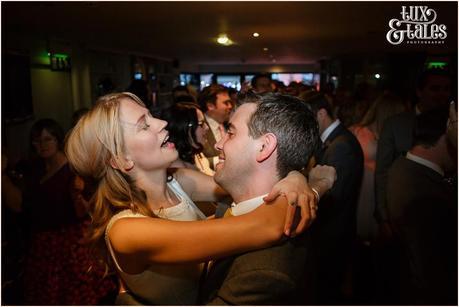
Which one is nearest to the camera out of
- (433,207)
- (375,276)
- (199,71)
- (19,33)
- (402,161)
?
(433,207)

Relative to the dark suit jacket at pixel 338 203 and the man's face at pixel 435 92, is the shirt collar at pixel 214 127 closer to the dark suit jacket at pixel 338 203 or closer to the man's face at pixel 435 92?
the dark suit jacket at pixel 338 203

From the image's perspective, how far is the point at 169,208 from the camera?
1.61 m

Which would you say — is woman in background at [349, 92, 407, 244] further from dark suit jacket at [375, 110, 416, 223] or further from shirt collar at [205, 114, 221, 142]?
shirt collar at [205, 114, 221, 142]

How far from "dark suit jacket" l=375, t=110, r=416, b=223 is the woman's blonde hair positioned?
6.59 ft

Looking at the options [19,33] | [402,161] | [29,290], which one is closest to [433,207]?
[402,161]

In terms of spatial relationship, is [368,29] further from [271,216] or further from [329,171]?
[271,216]

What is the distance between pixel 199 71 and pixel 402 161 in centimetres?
2029

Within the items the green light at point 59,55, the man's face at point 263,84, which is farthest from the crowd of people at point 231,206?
the green light at point 59,55

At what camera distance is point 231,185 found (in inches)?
54.1

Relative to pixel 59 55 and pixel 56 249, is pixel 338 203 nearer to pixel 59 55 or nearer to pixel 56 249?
pixel 56 249

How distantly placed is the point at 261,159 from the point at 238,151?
90 millimetres

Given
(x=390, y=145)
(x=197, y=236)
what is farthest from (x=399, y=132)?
(x=197, y=236)

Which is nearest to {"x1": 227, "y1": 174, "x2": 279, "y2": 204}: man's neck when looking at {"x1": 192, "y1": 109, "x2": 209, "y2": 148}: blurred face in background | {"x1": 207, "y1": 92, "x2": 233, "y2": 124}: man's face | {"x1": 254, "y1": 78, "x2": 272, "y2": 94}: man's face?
{"x1": 192, "y1": 109, "x2": 209, "y2": 148}: blurred face in background

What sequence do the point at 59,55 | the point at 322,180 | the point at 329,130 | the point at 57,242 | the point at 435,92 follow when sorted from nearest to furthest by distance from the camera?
1. the point at 322,180
2. the point at 57,242
3. the point at 329,130
4. the point at 435,92
5. the point at 59,55
